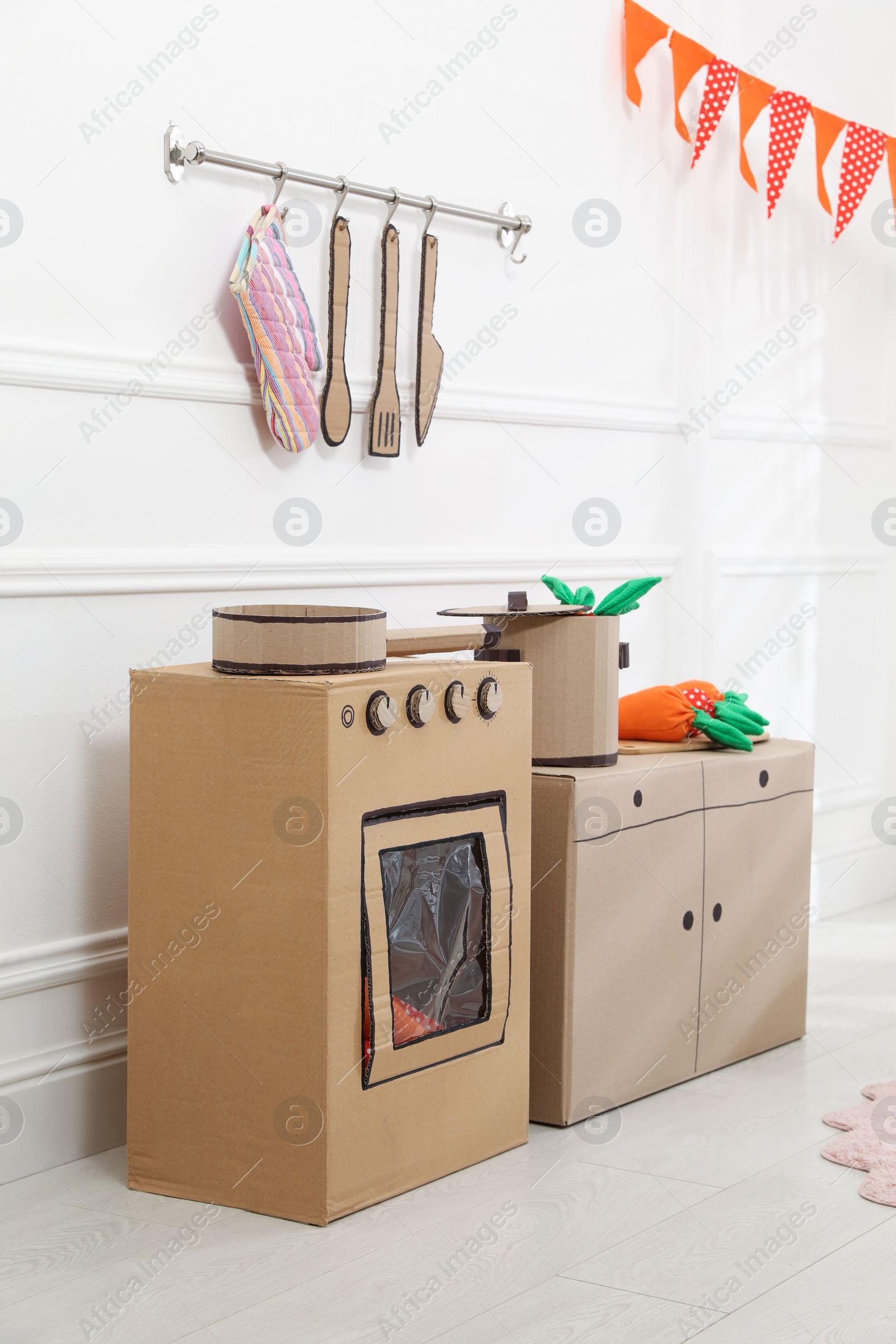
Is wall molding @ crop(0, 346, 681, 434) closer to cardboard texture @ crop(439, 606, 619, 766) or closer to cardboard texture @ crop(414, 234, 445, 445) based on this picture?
cardboard texture @ crop(414, 234, 445, 445)

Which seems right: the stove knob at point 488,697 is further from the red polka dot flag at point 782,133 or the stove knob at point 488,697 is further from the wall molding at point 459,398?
the red polka dot flag at point 782,133

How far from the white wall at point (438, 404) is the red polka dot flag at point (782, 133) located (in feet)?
0.27

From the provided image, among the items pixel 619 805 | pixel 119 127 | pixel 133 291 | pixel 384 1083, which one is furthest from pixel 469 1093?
pixel 119 127

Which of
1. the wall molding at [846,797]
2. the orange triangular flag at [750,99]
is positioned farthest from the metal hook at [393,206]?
the wall molding at [846,797]

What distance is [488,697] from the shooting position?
1906mm

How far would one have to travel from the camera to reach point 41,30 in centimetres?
187

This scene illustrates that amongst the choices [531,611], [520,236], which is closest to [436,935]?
[531,611]

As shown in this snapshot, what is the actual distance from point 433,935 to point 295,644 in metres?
0.45

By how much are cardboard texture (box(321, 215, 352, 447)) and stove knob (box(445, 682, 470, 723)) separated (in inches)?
24.3

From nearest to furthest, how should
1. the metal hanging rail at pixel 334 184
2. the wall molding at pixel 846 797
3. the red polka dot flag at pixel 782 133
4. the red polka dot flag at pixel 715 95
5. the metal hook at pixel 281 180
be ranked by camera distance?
the metal hanging rail at pixel 334 184 → the metal hook at pixel 281 180 → the red polka dot flag at pixel 715 95 → the red polka dot flag at pixel 782 133 → the wall molding at pixel 846 797

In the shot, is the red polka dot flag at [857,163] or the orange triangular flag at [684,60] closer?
the orange triangular flag at [684,60]

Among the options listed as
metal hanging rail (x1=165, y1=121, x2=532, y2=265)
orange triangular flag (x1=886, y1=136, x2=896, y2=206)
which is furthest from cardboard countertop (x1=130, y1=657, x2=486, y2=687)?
orange triangular flag (x1=886, y1=136, x2=896, y2=206)

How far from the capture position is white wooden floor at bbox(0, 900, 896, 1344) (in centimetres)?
148

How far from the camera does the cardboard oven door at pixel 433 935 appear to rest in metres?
1.75
